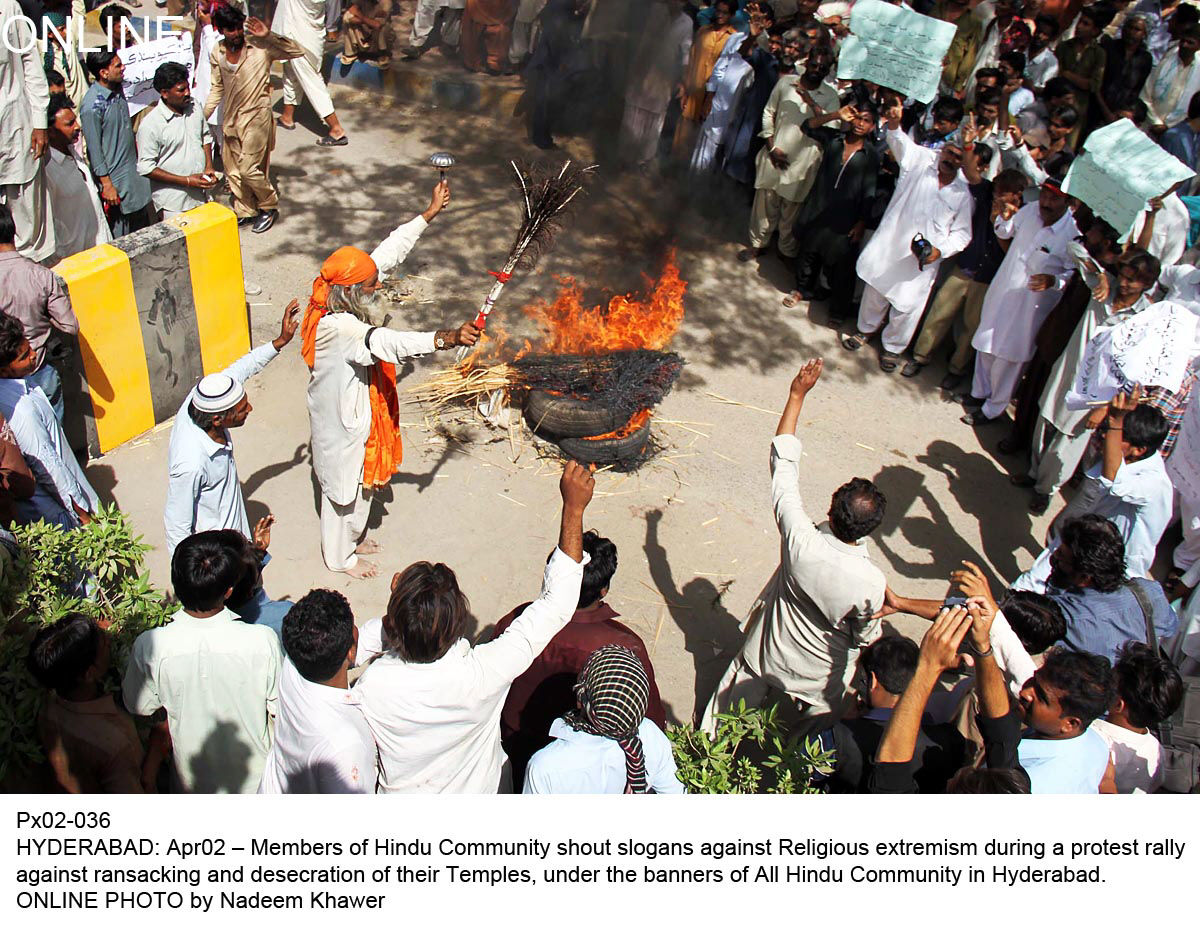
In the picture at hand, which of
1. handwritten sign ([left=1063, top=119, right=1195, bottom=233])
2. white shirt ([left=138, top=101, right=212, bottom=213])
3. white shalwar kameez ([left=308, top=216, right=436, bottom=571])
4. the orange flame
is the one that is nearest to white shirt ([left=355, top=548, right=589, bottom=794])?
white shalwar kameez ([left=308, top=216, right=436, bottom=571])

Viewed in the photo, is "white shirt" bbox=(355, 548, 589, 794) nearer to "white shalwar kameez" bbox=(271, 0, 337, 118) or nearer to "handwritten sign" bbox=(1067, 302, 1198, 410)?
"handwritten sign" bbox=(1067, 302, 1198, 410)

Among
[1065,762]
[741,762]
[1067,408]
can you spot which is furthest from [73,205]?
[1065,762]

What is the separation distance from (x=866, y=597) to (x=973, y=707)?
25.1 inches

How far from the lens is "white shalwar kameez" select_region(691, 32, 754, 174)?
1057 centimetres

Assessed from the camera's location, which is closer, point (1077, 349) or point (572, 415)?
point (572, 415)

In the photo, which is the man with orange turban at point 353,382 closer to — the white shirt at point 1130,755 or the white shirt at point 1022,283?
the white shirt at point 1130,755

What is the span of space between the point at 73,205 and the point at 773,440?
19.9 ft

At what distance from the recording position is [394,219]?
10.3m

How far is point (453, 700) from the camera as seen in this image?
11.5 ft

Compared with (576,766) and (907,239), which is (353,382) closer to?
(576,766)

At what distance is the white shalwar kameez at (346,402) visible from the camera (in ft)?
18.0

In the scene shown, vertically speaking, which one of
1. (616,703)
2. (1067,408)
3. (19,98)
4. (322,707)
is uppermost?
(616,703)

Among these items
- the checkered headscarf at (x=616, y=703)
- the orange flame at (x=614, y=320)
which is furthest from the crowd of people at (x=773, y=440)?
the orange flame at (x=614, y=320)

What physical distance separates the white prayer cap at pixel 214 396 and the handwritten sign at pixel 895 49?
6.25 m
